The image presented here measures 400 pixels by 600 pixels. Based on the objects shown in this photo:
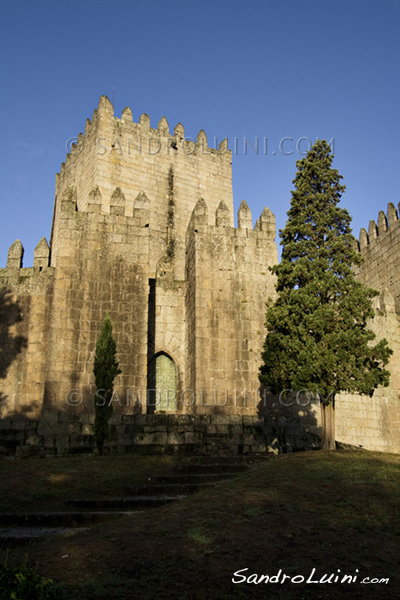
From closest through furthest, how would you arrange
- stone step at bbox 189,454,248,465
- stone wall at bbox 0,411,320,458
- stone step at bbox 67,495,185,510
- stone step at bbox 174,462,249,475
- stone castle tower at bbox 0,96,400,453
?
1. stone step at bbox 67,495,185,510
2. stone step at bbox 174,462,249,475
3. stone step at bbox 189,454,248,465
4. stone wall at bbox 0,411,320,458
5. stone castle tower at bbox 0,96,400,453

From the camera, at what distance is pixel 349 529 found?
27.3ft

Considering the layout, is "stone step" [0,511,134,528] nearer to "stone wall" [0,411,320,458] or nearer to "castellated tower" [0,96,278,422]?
"stone wall" [0,411,320,458]

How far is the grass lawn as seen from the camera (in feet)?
21.6

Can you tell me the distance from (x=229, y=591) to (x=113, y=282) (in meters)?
14.8

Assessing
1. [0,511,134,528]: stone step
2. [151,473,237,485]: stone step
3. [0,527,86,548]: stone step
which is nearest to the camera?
[0,527,86,548]: stone step

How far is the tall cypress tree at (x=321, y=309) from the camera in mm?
16281

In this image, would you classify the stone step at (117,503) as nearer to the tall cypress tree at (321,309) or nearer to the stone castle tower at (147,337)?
the stone castle tower at (147,337)

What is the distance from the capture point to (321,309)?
16797 millimetres

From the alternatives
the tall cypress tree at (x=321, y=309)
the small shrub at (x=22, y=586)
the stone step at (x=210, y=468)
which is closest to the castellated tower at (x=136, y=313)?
the tall cypress tree at (x=321, y=309)

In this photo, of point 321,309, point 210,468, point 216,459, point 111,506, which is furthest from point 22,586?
point 321,309

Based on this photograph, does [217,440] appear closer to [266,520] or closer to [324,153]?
[266,520]

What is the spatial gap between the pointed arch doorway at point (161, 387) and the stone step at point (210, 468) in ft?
25.6

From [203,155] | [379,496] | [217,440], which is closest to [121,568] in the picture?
[379,496]

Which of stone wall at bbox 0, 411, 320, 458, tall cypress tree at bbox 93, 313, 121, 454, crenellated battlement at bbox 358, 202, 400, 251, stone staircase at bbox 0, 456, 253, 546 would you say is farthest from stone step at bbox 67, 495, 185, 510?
crenellated battlement at bbox 358, 202, 400, 251
